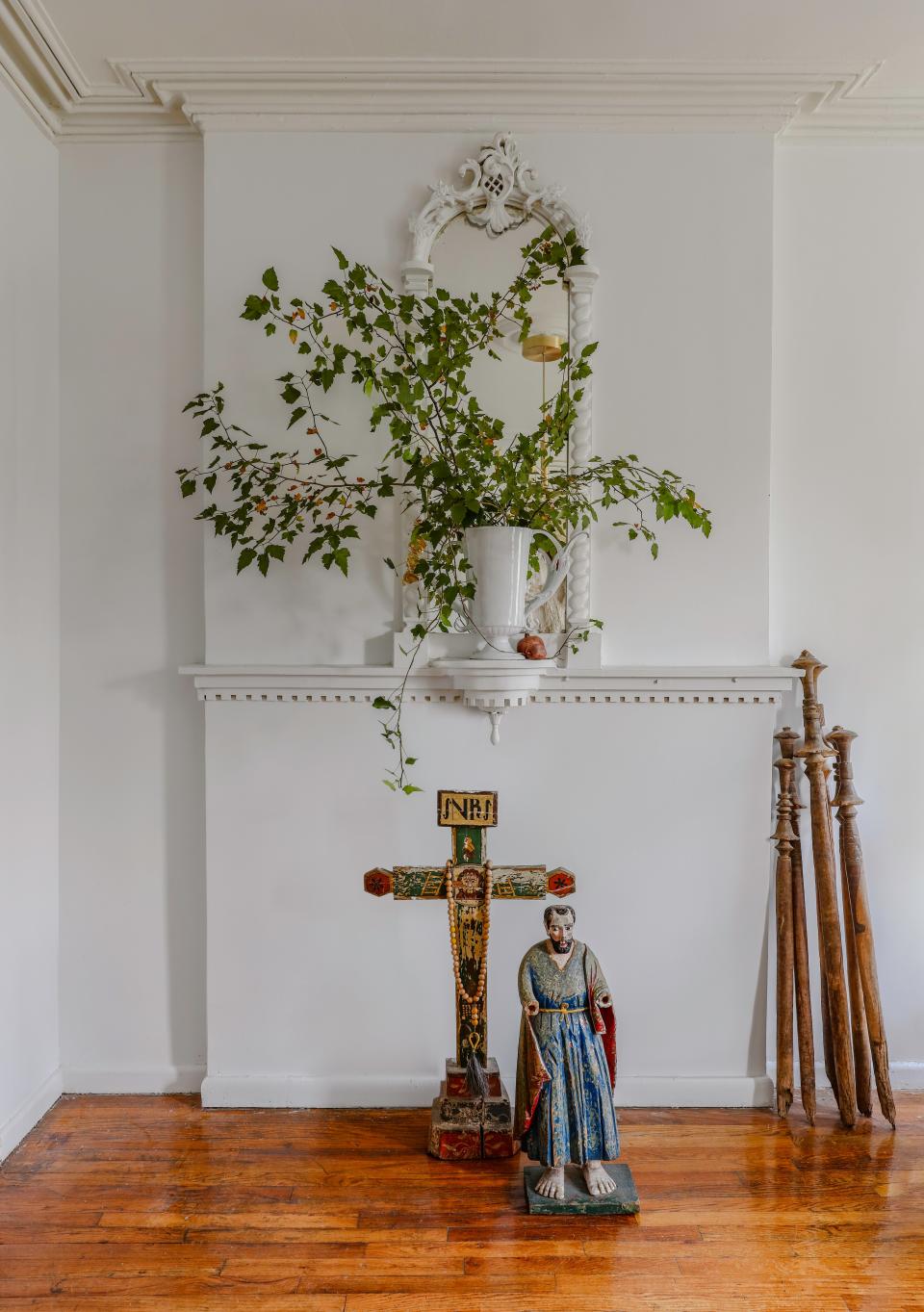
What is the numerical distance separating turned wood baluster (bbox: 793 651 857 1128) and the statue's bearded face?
0.83 meters

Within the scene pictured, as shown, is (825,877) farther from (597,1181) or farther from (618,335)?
(618,335)

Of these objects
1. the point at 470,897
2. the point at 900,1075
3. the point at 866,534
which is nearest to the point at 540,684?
the point at 470,897

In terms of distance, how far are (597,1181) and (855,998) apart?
3.02ft

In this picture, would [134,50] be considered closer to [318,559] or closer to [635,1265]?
[318,559]

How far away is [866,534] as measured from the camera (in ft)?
8.70

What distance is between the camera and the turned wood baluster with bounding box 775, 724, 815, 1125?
2441 mm

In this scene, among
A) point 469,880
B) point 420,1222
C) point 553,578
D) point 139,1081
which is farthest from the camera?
point 139,1081

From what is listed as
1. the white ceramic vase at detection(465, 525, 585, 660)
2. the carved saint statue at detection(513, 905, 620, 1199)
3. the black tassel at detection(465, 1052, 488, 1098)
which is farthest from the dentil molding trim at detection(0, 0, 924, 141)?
the black tassel at detection(465, 1052, 488, 1098)

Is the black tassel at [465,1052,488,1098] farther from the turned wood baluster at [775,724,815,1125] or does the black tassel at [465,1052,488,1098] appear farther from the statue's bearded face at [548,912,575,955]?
the turned wood baluster at [775,724,815,1125]

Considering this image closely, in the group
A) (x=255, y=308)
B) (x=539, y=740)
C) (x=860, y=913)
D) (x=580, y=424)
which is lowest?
(x=860, y=913)

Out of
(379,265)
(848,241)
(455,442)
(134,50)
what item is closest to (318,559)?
Answer: (455,442)

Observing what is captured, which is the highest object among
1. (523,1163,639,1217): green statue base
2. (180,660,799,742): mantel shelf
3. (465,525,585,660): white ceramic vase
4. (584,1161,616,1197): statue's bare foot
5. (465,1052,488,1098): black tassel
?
(465,525,585,660): white ceramic vase

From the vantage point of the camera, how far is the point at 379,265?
2504mm

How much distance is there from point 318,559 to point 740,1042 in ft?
5.84
